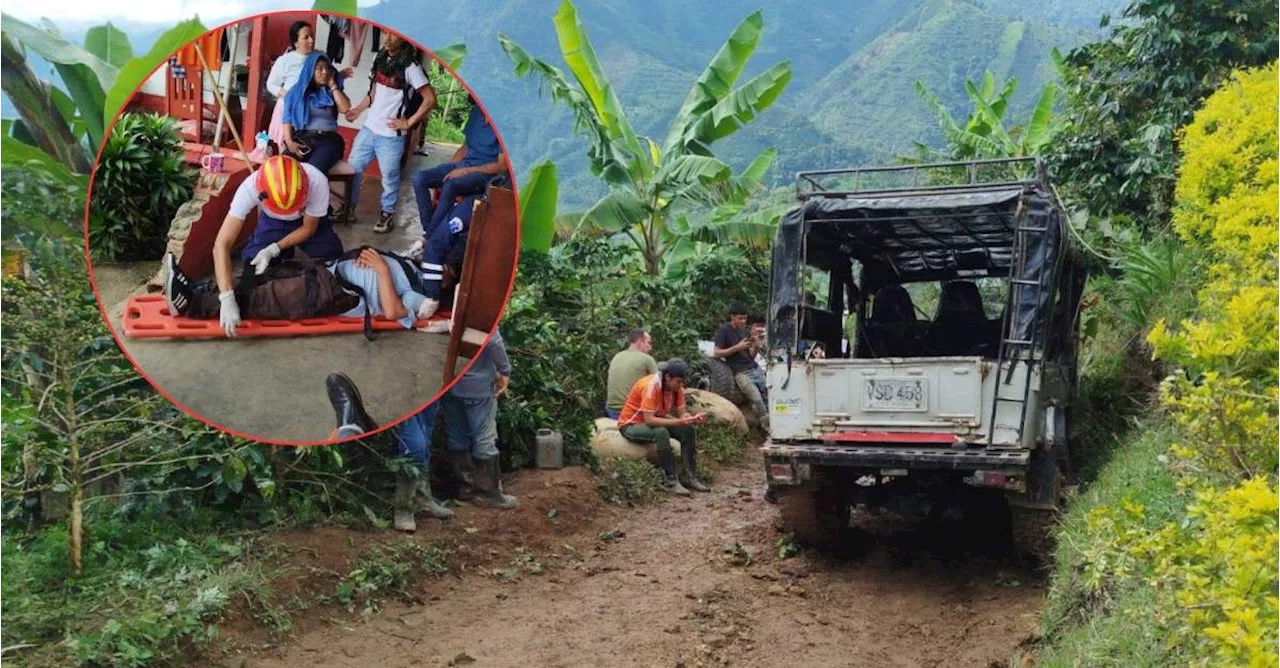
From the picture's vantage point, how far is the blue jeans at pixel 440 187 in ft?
9.71

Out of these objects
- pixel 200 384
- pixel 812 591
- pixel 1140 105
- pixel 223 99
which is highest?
pixel 1140 105

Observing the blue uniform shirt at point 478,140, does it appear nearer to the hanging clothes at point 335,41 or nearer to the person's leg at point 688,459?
the hanging clothes at point 335,41

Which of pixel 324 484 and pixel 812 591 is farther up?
pixel 324 484

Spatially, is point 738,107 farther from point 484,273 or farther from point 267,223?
point 267,223

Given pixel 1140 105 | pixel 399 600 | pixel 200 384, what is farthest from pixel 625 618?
pixel 1140 105

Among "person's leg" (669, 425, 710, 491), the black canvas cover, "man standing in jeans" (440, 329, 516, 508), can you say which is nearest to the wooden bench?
"man standing in jeans" (440, 329, 516, 508)

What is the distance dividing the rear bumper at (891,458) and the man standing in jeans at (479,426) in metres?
1.80

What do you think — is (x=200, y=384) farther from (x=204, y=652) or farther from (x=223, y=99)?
(x=204, y=652)

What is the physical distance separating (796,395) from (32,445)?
14.4 ft

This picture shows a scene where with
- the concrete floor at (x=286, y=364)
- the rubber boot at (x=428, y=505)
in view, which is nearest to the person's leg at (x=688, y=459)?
the rubber boot at (x=428, y=505)

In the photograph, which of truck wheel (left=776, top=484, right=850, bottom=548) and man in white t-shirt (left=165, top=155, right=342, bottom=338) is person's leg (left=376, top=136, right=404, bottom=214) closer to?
Result: man in white t-shirt (left=165, top=155, right=342, bottom=338)

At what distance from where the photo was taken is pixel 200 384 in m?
2.85

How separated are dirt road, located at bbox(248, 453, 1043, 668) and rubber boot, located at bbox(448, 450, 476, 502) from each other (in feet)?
0.87

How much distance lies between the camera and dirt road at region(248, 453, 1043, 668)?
595 cm
